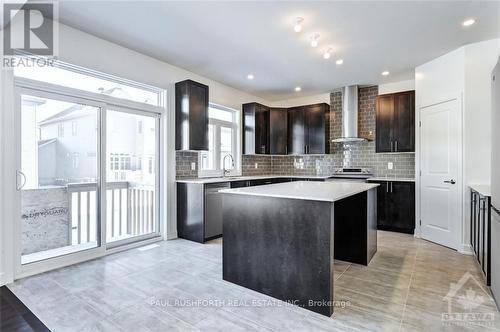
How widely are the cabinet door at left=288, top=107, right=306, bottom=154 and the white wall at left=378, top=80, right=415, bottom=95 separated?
1.67m

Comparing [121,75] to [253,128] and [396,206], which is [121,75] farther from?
[396,206]

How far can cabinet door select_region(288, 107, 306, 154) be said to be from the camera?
6.05 m

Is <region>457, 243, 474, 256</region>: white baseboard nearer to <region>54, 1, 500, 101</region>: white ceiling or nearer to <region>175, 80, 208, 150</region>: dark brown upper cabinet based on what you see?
<region>54, 1, 500, 101</region>: white ceiling

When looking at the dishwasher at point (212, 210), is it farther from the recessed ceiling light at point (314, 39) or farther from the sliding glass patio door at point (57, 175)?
the recessed ceiling light at point (314, 39)

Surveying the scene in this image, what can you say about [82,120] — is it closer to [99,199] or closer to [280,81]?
[99,199]

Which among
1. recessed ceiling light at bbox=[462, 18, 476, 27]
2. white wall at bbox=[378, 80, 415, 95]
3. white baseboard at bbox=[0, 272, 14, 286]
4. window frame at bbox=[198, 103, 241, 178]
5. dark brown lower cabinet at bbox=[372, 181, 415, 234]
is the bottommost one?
white baseboard at bbox=[0, 272, 14, 286]

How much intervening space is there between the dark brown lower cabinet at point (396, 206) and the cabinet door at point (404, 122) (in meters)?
0.71

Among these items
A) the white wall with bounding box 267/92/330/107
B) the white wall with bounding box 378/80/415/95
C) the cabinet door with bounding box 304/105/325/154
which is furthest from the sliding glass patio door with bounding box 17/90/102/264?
the white wall with bounding box 378/80/415/95

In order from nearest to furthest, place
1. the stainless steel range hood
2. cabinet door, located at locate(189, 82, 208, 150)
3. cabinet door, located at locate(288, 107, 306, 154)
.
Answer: cabinet door, located at locate(189, 82, 208, 150)
the stainless steel range hood
cabinet door, located at locate(288, 107, 306, 154)

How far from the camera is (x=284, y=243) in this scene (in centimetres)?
233

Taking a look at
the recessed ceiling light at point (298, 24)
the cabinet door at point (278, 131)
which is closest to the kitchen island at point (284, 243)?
the recessed ceiling light at point (298, 24)

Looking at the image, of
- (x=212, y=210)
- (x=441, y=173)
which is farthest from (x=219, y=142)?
(x=441, y=173)

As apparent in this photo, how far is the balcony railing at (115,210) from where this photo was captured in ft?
11.1

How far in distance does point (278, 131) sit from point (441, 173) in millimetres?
3317
